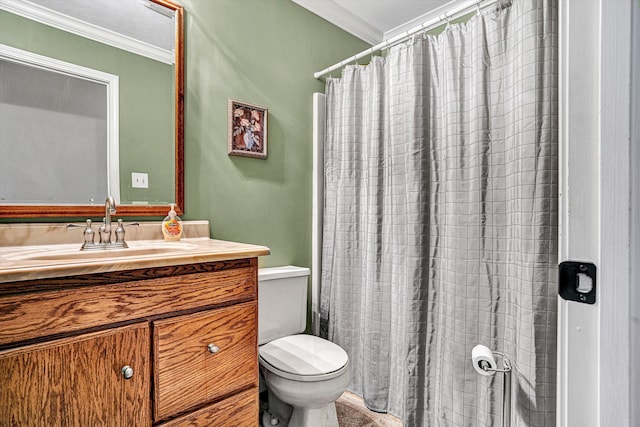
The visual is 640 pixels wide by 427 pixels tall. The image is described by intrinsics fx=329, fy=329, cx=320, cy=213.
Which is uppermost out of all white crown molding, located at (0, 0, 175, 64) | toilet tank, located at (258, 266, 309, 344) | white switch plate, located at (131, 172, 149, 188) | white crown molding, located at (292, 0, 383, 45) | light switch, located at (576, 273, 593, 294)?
white crown molding, located at (292, 0, 383, 45)

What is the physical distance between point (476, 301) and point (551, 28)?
1.05m

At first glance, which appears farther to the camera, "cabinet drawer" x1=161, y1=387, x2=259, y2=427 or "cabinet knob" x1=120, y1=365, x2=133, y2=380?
"cabinet drawer" x1=161, y1=387, x2=259, y2=427

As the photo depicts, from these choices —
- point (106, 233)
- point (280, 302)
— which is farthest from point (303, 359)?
point (106, 233)

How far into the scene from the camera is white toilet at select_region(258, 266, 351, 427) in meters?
1.40

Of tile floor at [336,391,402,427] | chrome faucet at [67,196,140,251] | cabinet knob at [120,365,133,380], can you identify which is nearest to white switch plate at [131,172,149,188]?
chrome faucet at [67,196,140,251]

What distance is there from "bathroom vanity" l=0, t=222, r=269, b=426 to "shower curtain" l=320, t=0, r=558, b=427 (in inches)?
30.8

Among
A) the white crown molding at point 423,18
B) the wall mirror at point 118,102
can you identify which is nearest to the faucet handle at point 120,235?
the wall mirror at point 118,102

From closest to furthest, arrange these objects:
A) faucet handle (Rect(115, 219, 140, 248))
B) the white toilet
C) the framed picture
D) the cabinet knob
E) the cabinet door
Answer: the cabinet door → the cabinet knob → faucet handle (Rect(115, 219, 140, 248)) → the white toilet → the framed picture

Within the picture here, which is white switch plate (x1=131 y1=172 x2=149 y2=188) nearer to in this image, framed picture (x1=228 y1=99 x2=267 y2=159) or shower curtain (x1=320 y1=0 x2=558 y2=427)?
framed picture (x1=228 y1=99 x2=267 y2=159)

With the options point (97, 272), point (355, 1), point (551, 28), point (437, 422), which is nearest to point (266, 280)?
point (97, 272)

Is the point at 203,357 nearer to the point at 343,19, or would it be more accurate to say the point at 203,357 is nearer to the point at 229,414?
the point at 229,414

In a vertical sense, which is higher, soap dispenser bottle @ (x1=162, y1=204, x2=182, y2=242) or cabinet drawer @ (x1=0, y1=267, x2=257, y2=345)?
soap dispenser bottle @ (x1=162, y1=204, x2=182, y2=242)

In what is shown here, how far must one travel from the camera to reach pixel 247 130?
71.9 inches

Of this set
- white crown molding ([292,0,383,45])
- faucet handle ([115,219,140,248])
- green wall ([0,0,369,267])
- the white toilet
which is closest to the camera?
faucet handle ([115,219,140,248])
